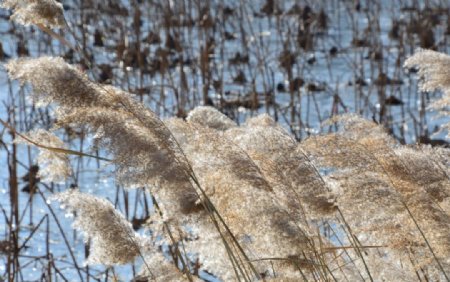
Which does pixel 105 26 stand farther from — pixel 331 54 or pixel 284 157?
pixel 284 157

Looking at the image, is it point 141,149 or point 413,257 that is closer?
point 141,149

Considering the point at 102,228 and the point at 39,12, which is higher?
the point at 39,12

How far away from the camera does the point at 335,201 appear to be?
1.74 meters

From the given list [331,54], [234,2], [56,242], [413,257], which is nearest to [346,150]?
[413,257]

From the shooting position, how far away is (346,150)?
1681 mm

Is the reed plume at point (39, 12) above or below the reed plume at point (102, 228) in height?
above

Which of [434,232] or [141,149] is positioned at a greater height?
[141,149]

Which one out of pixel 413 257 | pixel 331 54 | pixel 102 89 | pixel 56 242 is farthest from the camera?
pixel 331 54

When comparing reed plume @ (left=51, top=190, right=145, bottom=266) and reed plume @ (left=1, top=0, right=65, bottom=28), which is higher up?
reed plume @ (left=1, top=0, right=65, bottom=28)

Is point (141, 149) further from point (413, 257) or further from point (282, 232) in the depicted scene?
point (413, 257)

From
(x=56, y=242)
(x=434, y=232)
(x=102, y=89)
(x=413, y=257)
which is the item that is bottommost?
(x=56, y=242)

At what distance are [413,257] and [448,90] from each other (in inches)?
13.4

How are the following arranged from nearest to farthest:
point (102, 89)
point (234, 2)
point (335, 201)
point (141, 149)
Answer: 1. point (141, 149)
2. point (102, 89)
3. point (335, 201)
4. point (234, 2)

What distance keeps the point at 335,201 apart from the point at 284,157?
139mm
